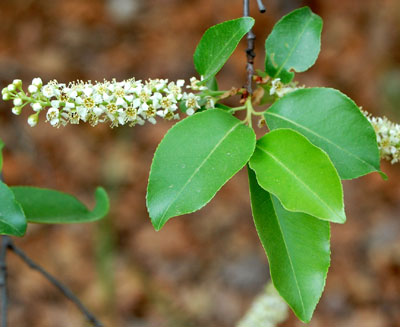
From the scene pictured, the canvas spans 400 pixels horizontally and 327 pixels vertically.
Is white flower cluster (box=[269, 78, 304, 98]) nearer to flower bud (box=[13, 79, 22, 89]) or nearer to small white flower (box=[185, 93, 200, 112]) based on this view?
small white flower (box=[185, 93, 200, 112])

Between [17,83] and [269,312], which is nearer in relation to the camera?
[17,83]

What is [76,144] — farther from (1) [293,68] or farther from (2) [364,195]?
(1) [293,68]

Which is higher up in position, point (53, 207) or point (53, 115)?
point (53, 115)

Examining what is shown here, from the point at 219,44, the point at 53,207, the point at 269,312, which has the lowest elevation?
the point at 269,312

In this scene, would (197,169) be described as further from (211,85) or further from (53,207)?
(53,207)

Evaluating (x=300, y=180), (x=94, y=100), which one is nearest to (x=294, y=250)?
(x=300, y=180)

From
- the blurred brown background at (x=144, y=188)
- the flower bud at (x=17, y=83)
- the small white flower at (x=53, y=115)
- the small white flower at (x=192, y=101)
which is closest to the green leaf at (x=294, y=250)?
the small white flower at (x=192, y=101)
